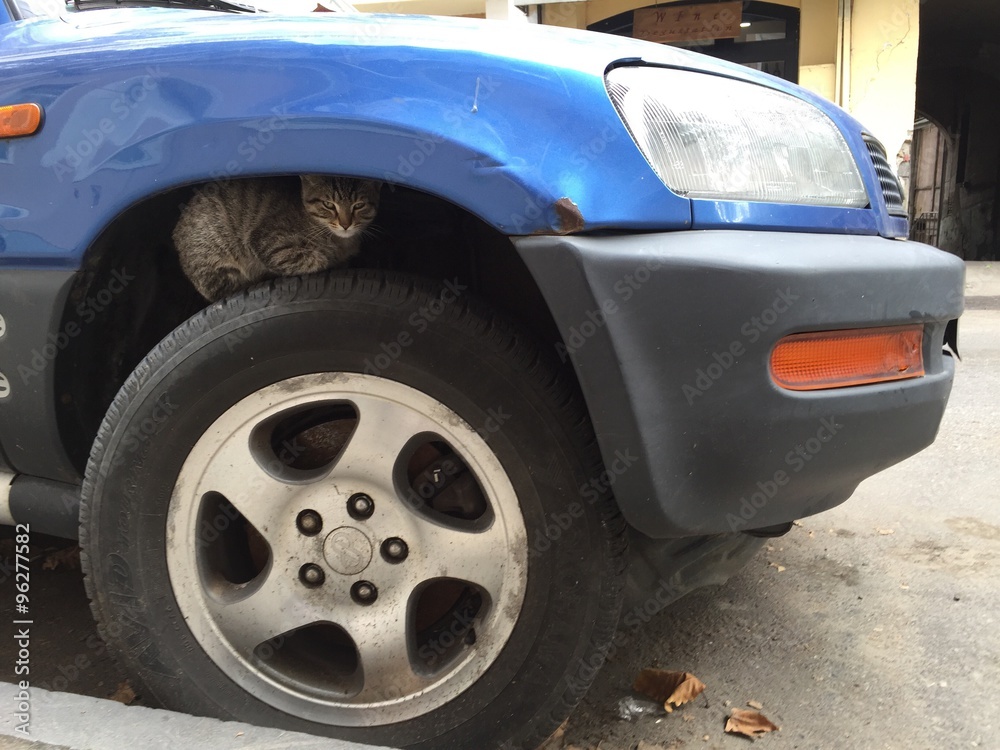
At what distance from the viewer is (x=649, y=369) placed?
1253mm

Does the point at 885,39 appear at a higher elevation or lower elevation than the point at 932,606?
higher

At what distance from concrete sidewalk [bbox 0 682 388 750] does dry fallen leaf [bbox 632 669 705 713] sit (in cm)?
77

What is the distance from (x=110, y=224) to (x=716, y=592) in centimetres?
195

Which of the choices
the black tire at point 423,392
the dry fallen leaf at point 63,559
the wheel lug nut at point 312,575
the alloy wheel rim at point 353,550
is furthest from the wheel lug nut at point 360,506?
the dry fallen leaf at point 63,559

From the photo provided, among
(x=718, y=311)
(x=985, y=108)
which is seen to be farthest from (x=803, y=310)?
(x=985, y=108)

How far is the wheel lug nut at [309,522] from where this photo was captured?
1476mm

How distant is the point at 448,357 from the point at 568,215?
0.35m

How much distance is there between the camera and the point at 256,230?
1.66 m

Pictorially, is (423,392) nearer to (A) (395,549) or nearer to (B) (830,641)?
(A) (395,549)

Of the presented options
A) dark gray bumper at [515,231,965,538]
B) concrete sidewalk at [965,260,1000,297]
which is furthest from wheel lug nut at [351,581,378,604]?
concrete sidewalk at [965,260,1000,297]

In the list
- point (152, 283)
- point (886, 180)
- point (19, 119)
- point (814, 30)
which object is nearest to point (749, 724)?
point (886, 180)

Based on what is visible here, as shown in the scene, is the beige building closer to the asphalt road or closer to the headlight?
the asphalt road

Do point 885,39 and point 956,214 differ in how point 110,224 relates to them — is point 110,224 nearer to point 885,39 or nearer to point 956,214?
point 885,39

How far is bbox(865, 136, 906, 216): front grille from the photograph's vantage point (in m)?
1.80
